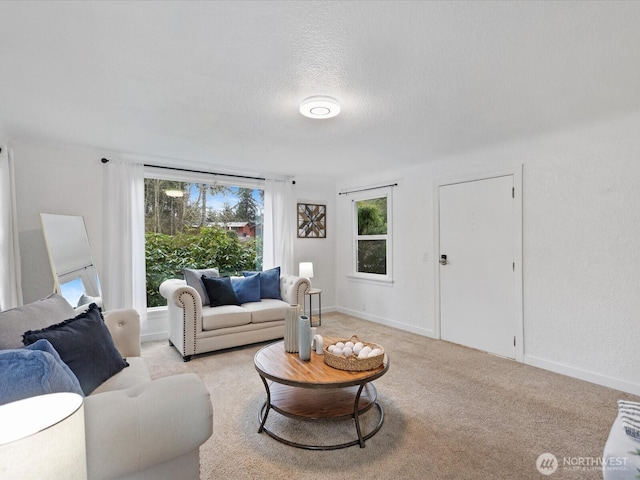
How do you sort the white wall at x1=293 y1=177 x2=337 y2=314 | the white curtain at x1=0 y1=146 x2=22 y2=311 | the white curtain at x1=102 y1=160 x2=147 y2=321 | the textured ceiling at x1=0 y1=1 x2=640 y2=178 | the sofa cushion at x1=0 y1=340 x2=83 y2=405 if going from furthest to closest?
the white wall at x1=293 y1=177 x2=337 y2=314
the white curtain at x1=102 y1=160 x2=147 y2=321
the white curtain at x1=0 y1=146 x2=22 y2=311
the textured ceiling at x1=0 y1=1 x2=640 y2=178
the sofa cushion at x1=0 y1=340 x2=83 y2=405

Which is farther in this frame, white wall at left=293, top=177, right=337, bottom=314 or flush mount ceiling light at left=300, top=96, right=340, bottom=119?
white wall at left=293, top=177, right=337, bottom=314

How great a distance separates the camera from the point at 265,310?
13.0ft

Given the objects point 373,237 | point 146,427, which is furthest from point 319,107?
point 373,237

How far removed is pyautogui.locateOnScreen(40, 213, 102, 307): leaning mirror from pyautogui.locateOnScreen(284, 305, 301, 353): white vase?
215 centimetres

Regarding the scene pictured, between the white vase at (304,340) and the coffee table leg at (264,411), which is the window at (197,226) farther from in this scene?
the white vase at (304,340)

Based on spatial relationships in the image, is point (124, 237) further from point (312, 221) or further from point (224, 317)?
point (312, 221)

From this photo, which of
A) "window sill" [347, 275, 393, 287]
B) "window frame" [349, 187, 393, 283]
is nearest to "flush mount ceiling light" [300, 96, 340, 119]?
"window frame" [349, 187, 393, 283]

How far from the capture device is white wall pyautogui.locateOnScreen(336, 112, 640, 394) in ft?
9.11

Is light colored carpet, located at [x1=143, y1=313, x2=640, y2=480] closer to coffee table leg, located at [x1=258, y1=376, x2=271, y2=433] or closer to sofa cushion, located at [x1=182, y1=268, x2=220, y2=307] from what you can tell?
coffee table leg, located at [x1=258, y1=376, x2=271, y2=433]

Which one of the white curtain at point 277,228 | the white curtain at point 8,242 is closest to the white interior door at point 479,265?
the white curtain at point 277,228

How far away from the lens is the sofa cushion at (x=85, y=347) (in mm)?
1562

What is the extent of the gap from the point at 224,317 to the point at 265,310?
50 centimetres

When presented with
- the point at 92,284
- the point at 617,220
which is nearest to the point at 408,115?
the point at 617,220

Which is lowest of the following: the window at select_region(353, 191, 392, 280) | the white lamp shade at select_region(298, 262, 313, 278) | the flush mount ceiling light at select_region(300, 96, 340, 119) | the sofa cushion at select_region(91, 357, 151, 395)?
the sofa cushion at select_region(91, 357, 151, 395)
